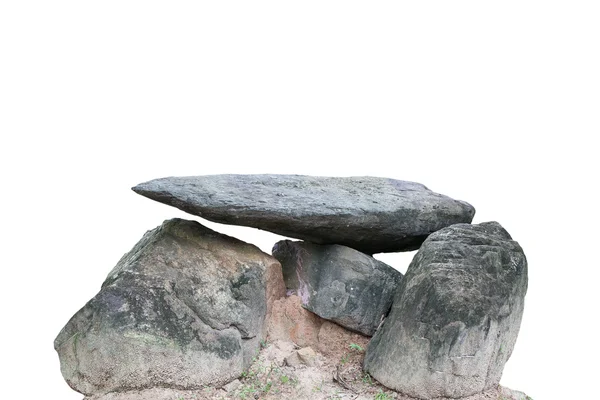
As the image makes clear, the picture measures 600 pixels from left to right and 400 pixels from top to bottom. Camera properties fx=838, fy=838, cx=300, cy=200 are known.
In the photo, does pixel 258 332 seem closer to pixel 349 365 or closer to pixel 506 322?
pixel 349 365

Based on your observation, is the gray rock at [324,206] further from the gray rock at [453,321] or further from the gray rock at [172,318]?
the gray rock at [453,321]

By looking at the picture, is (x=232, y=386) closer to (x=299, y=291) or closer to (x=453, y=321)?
(x=299, y=291)

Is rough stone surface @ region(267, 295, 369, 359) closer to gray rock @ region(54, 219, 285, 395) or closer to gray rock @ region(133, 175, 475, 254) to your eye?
gray rock @ region(54, 219, 285, 395)

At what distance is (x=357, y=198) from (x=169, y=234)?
173 centimetres

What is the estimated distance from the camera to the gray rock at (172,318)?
6.72 m

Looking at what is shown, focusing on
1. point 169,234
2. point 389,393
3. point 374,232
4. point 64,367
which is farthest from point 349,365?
point 64,367

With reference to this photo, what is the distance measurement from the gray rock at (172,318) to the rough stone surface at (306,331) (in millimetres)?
176

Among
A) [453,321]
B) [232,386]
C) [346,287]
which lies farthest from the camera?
[346,287]

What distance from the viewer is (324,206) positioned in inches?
289

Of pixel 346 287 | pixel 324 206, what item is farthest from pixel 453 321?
pixel 324 206

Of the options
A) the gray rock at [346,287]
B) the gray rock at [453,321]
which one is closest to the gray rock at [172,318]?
the gray rock at [346,287]

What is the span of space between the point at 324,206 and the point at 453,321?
150 cm

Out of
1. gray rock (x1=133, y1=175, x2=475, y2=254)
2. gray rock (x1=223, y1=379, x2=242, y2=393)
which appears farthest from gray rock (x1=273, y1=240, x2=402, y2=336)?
gray rock (x1=223, y1=379, x2=242, y2=393)

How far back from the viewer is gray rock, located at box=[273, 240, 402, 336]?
7.57m
